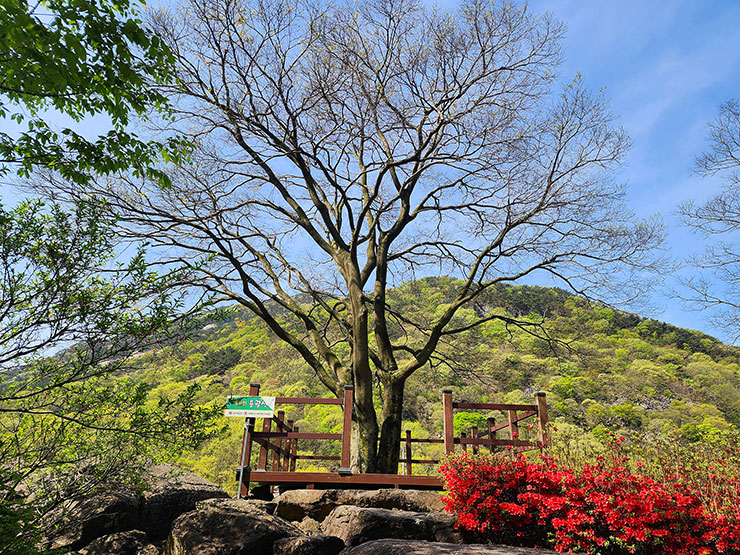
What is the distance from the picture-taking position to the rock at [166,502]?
6.39 metres

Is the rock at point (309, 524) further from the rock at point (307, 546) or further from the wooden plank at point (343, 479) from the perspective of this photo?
the rock at point (307, 546)

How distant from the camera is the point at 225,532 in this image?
15.5 ft

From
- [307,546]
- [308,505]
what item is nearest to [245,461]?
[308,505]

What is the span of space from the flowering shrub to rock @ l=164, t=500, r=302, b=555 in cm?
200

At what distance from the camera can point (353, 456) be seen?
26.3 feet

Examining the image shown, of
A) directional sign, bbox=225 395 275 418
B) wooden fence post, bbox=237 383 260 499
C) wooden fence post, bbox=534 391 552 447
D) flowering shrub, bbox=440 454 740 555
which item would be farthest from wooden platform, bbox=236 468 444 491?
wooden fence post, bbox=534 391 552 447

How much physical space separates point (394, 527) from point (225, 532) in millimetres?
1748

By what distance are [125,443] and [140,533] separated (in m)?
1.79

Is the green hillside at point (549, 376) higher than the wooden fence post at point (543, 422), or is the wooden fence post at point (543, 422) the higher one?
the green hillside at point (549, 376)

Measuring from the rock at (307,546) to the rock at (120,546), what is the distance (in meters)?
1.87

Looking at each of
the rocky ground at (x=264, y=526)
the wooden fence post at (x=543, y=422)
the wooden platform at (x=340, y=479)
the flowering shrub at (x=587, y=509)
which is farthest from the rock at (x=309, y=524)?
the wooden fence post at (x=543, y=422)

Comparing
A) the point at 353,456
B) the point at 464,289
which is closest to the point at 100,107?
the point at 353,456

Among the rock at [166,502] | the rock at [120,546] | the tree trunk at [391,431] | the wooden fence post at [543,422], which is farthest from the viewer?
the tree trunk at [391,431]

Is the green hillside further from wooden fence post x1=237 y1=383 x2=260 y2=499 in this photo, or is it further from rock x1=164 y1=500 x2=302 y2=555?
rock x1=164 y1=500 x2=302 y2=555
